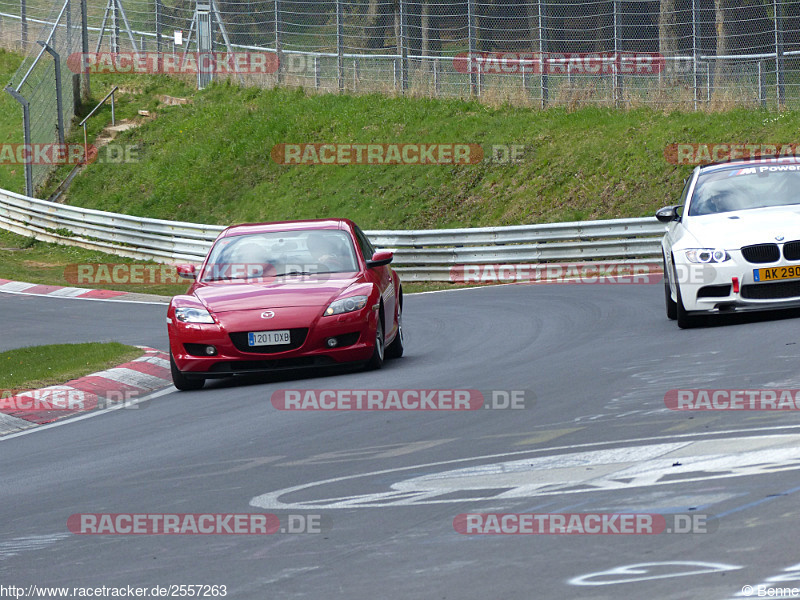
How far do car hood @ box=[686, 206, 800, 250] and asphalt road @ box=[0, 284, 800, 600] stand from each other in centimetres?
81

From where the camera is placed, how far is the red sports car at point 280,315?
426 inches

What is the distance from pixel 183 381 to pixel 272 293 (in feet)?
3.69

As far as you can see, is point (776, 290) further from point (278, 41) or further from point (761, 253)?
point (278, 41)

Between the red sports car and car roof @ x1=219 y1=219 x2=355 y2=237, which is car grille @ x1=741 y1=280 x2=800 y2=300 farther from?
car roof @ x1=219 y1=219 x2=355 y2=237

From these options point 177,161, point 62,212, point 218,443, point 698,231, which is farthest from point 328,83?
point 218,443

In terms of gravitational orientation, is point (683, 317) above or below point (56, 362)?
above

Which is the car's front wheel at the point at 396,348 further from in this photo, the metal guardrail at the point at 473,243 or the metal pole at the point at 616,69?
the metal pole at the point at 616,69

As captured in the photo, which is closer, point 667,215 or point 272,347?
point 272,347

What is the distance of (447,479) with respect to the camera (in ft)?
20.9

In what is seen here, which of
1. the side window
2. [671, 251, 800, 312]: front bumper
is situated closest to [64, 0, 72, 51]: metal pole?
the side window
